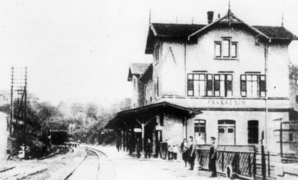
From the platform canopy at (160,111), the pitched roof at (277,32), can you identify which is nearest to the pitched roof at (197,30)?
the pitched roof at (277,32)

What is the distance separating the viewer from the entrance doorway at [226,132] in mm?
27703

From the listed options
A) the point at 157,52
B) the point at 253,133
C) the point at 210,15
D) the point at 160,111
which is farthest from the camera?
the point at 210,15

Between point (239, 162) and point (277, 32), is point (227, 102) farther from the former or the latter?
point (239, 162)

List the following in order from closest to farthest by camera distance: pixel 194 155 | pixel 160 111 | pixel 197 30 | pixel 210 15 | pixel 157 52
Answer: pixel 194 155 → pixel 160 111 → pixel 197 30 → pixel 157 52 → pixel 210 15

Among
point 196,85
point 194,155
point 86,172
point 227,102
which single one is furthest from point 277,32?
point 86,172

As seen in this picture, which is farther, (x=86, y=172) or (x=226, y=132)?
(x=226, y=132)

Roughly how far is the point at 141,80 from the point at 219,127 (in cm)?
1444

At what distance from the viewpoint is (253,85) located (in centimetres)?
2820

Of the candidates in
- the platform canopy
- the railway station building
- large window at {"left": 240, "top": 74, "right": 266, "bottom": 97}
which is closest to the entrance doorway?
the railway station building

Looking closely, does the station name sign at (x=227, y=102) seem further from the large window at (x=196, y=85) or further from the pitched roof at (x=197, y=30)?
the pitched roof at (x=197, y=30)

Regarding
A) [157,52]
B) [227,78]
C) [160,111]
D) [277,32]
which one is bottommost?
[160,111]

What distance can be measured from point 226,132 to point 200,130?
5.15ft

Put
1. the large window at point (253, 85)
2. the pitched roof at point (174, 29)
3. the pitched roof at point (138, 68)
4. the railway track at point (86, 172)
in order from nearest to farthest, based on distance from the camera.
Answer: the railway track at point (86, 172) < the pitched roof at point (174, 29) < the large window at point (253, 85) < the pitched roof at point (138, 68)

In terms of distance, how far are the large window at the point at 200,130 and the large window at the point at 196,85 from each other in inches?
63.6
